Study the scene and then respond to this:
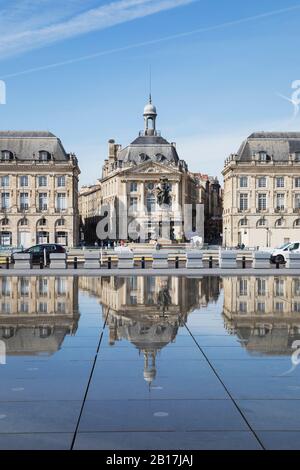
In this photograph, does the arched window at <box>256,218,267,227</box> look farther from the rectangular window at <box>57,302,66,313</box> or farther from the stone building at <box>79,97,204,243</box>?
the rectangular window at <box>57,302,66,313</box>

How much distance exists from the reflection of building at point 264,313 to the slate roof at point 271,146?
73.1 meters

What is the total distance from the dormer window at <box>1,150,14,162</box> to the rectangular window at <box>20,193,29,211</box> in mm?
5430

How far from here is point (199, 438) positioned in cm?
664

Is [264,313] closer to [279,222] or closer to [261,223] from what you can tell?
[261,223]

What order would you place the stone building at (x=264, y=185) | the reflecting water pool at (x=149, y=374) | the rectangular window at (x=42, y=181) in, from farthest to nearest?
the stone building at (x=264, y=185) → the rectangular window at (x=42, y=181) → the reflecting water pool at (x=149, y=374)

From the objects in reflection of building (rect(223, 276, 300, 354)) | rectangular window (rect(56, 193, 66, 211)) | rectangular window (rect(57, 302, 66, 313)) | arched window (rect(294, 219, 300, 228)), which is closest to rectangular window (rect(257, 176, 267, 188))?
arched window (rect(294, 219, 300, 228))

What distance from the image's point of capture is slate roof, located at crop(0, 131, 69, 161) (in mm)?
92125

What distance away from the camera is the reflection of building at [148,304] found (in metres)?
12.0

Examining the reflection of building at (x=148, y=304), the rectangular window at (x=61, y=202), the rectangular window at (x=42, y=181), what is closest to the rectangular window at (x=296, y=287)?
the reflection of building at (x=148, y=304)

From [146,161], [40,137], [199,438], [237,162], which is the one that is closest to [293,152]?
[237,162]

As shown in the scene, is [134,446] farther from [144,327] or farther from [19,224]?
[19,224]

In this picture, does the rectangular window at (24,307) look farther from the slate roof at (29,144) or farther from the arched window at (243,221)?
the arched window at (243,221)

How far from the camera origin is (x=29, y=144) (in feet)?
303
